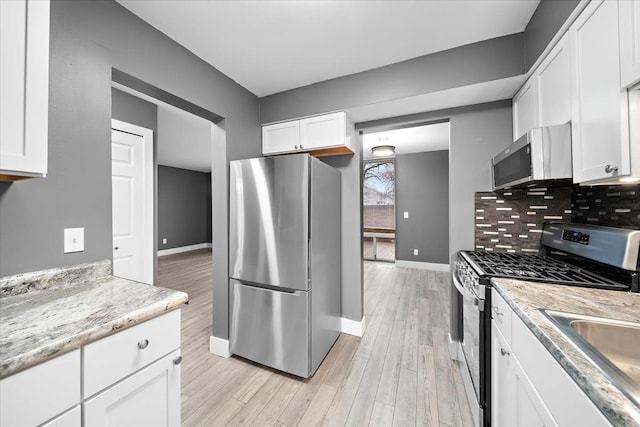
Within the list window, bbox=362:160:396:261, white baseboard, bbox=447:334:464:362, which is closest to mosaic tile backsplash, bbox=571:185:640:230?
white baseboard, bbox=447:334:464:362

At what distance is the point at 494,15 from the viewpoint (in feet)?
4.82

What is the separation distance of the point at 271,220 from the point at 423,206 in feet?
13.2

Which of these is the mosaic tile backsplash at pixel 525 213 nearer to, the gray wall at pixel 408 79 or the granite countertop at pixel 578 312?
the granite countertop at pixel 578 312

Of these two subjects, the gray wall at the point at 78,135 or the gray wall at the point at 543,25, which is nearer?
the gray wall at the point at 78,135

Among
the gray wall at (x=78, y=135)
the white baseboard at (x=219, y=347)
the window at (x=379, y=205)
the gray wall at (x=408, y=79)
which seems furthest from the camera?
the window at (x=379, y=205)

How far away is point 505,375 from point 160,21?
2801 mm

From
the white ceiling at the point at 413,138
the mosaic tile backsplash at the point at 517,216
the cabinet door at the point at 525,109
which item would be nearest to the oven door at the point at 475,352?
the mosaic tile backsplash at the point at 517,216

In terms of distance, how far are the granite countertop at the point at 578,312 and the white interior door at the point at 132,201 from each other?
341cm

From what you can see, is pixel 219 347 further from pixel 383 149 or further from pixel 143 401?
pixel 383 149

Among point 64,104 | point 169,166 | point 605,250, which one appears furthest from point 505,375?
point 169,166

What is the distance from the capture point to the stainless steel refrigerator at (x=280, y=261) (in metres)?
1.75

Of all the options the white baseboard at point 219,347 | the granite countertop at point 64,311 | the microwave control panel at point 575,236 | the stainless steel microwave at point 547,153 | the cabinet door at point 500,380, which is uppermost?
the stainless steel microwave at point 547,153

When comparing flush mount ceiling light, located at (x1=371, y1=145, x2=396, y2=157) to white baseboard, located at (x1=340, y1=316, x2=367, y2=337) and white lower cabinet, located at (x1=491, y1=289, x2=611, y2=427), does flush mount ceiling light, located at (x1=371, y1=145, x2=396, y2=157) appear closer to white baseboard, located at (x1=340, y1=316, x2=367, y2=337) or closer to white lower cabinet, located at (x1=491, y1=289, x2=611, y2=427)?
white baseboard, located at (x1=340, y1=316, x2=367, y2=337)

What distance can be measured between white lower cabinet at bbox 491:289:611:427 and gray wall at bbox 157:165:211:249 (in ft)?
24.4
